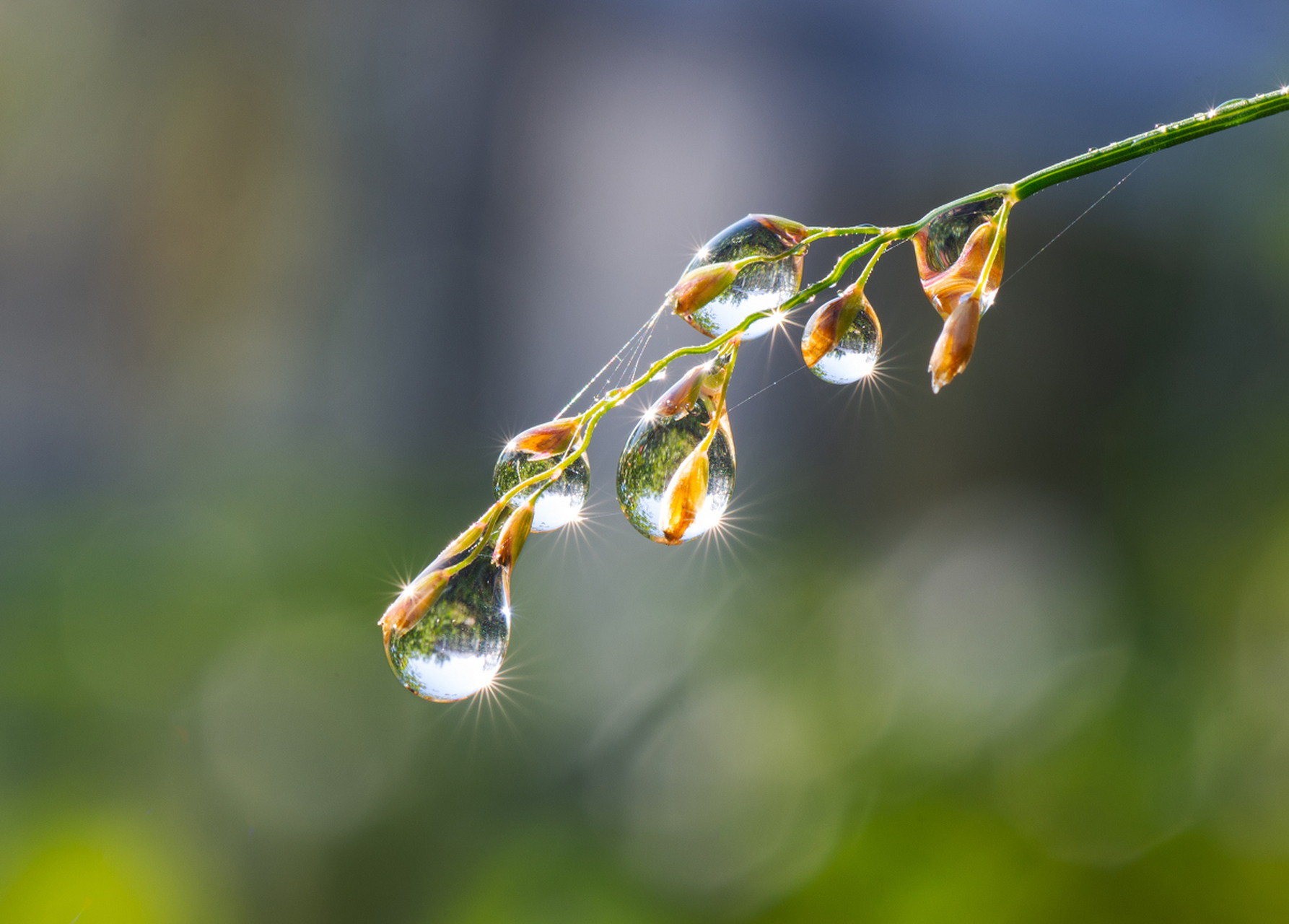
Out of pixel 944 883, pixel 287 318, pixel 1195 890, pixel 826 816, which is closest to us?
pixel 1195 890

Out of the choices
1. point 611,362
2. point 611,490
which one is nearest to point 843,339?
point 611,362

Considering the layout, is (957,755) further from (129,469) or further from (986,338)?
(129,469)

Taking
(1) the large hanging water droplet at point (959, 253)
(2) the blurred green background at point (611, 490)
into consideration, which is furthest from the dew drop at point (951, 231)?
(2) the blurred green background at point (611, 490)

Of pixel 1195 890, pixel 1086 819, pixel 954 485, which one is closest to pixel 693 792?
pixel 1086 819

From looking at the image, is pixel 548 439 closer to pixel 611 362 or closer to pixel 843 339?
pixel 843 339

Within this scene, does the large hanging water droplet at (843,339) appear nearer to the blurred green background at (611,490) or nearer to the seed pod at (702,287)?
the seed pod at (702,287)
